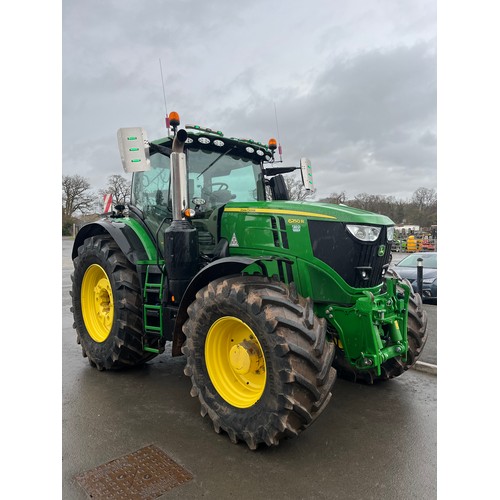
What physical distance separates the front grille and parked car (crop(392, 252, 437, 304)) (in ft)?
19.9

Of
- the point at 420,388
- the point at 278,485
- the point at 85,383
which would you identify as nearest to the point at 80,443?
the point at 85,383

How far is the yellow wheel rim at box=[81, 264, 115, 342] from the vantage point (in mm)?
5016

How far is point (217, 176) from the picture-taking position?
14.5 feet

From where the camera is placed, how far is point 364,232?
3.48 m

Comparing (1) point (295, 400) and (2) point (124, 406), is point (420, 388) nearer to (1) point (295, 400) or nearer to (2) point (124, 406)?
(1) point (295, 400)

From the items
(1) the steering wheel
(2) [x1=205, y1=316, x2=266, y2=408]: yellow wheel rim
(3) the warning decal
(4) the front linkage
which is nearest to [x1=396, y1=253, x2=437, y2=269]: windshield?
(4) the front linkage

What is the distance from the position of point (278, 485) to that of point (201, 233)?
7.97 feet

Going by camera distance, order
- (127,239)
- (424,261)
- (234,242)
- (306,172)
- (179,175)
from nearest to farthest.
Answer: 1. (179,175)
2. (234,242)
3. (127,239)
4. (306,172)
5. (424,261)

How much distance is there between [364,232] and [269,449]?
191cm

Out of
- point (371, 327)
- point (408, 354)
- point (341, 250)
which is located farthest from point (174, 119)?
point (408, 354)

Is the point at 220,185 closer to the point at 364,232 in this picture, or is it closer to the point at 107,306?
the point at 364,232

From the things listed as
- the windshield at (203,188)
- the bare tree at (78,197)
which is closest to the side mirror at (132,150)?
the windshield at (203,188)

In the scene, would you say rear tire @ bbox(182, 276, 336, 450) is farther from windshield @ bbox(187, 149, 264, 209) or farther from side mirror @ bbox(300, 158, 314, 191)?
side mirror @ bbox(300, 158, 314, 191)

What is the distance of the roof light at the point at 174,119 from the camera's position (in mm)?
3785
